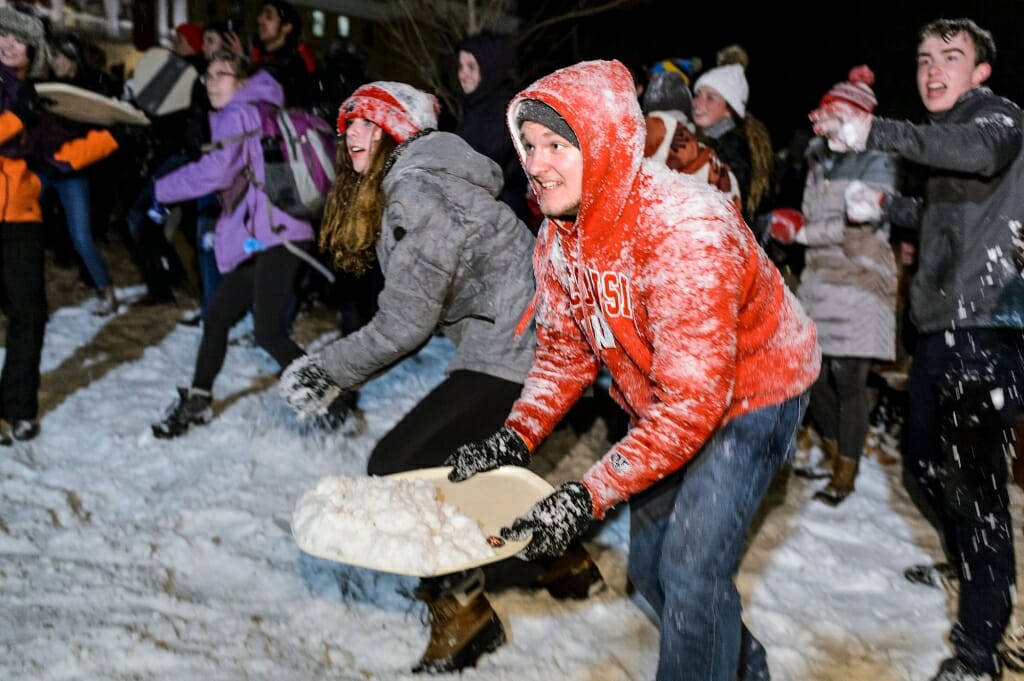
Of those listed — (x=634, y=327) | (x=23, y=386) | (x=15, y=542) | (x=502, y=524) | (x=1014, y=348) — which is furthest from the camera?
(x=23, y=386)

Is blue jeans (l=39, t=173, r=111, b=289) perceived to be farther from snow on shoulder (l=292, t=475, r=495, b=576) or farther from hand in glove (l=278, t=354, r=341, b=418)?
snow on shoulder (l=292, t=475, r=495, b=576)

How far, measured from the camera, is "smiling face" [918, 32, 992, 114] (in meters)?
2.79

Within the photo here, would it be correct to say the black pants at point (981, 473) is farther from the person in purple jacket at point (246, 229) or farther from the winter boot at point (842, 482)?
the person in purple jacket at point (246, 229)

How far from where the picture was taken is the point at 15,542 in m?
3.36

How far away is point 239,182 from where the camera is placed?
14.6ft

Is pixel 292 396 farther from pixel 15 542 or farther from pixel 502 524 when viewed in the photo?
pixel 15 542

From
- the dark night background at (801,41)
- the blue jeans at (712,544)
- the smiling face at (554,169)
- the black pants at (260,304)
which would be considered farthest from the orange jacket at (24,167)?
the dark night background at (801,41)

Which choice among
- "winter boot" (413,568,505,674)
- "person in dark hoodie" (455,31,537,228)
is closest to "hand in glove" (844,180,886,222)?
"person in dark hoodie" (455,31,537,228)

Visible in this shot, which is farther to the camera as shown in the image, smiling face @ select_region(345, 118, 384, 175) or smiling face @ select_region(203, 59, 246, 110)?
smiling face @ select_region(203, 59, 246, 110)

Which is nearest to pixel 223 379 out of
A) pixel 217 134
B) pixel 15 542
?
pixel 217 134

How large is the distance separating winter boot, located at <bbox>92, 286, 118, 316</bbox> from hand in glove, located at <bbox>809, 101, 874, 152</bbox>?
6278mm

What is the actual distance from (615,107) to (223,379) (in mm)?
4412

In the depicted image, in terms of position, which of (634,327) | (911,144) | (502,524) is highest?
(911,144)

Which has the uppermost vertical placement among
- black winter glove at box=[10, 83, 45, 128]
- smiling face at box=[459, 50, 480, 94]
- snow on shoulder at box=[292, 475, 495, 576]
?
smiling face at box=[459, 50, 480, 94]
